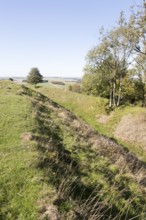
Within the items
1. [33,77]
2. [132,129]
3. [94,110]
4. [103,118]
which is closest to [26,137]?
[132,129]

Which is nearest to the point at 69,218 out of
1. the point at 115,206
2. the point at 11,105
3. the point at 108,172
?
the point at 115,206

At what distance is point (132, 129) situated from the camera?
106ft

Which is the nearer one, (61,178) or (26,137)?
(61,178)

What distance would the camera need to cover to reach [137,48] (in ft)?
88.3

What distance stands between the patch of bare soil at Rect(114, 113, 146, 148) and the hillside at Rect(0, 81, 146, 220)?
1421 centimetres

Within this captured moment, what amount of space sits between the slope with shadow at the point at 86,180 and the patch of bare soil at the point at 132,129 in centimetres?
1396

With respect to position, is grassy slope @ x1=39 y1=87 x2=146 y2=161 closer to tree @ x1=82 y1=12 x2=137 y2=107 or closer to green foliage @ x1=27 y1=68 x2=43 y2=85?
tree @ x1=82 y1=12 x2=137 y2=107

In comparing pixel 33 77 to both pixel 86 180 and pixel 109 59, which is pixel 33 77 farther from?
pixel 86 180

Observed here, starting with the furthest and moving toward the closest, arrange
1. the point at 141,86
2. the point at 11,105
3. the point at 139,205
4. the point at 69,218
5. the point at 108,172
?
the point at 141,86 → the point at 11,105 → the point at 108,172 → the point at 139,205 → the point at 69,218

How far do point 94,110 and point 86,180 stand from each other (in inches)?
1221

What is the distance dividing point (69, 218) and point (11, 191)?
2.48 meters

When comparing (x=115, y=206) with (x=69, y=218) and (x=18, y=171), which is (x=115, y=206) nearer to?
(x=69, y=218)

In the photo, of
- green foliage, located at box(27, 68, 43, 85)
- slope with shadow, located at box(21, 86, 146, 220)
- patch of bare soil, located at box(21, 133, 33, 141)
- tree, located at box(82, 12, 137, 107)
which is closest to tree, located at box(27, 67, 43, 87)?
green foliage, located at box(27, 68, 43, 85)

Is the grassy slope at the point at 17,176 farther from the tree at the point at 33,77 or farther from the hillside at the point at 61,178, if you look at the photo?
the tree at the point at 33,77
